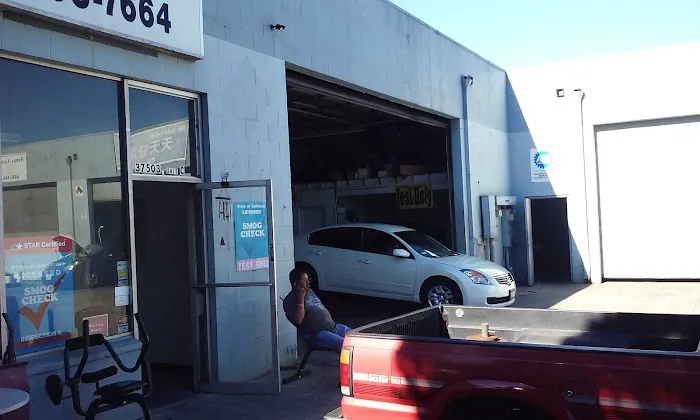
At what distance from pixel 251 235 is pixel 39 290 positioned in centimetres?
264

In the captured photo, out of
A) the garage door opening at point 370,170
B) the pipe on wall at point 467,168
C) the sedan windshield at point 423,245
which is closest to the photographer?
the sedan windshield at point 423,245

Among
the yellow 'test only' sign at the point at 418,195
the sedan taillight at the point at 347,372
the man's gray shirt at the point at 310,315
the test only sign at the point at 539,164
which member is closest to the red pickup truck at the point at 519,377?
the sedan taillight at the point at 347,372

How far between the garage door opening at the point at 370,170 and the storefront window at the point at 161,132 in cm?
620

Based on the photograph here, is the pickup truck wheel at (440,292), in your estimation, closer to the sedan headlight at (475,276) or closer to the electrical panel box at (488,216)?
the sedan headlight at (475,276)

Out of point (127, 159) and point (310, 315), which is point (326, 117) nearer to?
point (310, 315)

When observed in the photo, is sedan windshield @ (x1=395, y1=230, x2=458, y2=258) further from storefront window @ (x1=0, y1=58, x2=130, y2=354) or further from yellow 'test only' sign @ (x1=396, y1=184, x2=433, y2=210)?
storefront window @ (x1=0, y1=58, x2=130, y2=354)

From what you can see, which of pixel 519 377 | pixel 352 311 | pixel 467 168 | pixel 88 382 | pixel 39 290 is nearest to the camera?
pixel 519 377

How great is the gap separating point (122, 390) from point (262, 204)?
10.2 ft

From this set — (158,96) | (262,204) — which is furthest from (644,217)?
(158,96)

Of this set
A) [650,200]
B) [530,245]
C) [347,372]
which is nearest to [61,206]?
[347,372]

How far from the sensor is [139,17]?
6148mm

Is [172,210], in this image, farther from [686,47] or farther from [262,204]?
[686,47]

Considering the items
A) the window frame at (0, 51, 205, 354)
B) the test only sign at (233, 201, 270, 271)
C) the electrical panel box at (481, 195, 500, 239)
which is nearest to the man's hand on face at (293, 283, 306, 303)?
the test only sign at (233, 201, 270, 271)

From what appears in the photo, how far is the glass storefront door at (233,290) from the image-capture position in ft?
23.1
